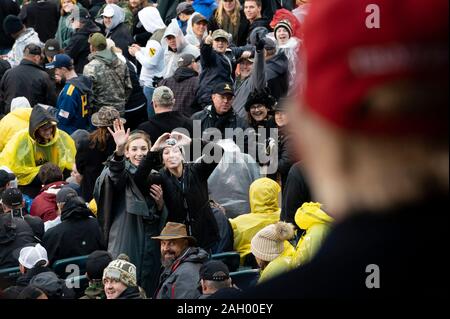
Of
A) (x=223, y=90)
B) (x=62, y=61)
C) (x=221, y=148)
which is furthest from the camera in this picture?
(x=62, y=61)

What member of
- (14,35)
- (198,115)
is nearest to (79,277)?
(198,115)

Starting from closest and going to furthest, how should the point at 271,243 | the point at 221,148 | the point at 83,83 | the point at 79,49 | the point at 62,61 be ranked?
the point at 271,243 < the point at 221,148 < the point at 83,83 < the point at 62,61 < the point at 79,49

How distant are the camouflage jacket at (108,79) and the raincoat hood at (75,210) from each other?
4.06 m

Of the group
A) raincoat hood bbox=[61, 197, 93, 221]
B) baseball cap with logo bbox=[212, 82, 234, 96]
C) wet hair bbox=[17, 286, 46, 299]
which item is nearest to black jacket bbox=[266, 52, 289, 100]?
baseball cap with logo bbox=[212, 82, 234, 96]

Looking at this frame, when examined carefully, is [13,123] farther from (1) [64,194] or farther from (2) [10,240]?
(2) [10,240]

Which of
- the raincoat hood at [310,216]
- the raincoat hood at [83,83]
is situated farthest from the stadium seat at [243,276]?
the raincoat hood at [83,83]

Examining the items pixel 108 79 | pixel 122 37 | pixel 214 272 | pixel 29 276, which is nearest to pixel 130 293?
pixel 214 272

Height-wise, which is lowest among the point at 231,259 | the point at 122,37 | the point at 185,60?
the point at 231,259

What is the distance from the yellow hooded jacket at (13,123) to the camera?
11.9 metres

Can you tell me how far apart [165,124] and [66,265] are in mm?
2465

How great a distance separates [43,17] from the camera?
17.0 meters

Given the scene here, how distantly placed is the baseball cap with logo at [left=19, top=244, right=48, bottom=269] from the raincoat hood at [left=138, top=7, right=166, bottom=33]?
22.8 ft

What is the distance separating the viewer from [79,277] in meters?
8.33

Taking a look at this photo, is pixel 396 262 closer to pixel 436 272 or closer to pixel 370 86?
pixel 436 272
